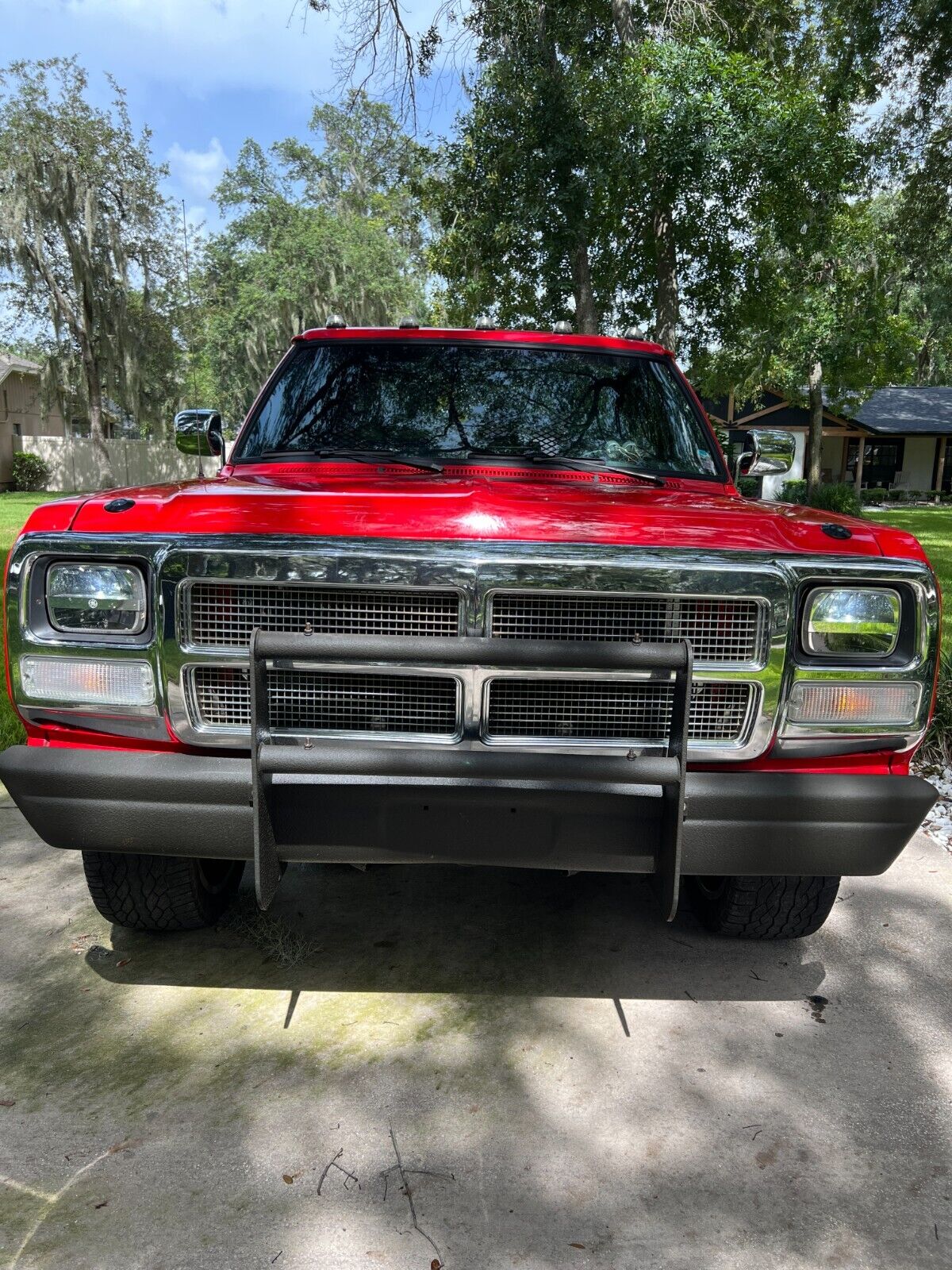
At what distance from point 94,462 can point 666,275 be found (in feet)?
87.1

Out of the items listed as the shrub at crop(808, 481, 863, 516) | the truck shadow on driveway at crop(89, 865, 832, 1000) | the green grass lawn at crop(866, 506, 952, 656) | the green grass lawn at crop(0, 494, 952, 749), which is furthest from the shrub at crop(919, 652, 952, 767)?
the shrub at crop(808, 481, 863, 516)

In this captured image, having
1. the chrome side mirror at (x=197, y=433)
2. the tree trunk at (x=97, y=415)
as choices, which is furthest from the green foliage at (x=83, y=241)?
the chrome side mirror at (x=197, y=433)

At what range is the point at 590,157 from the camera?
33.4 feet

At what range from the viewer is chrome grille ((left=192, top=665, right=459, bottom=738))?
7.37 ft

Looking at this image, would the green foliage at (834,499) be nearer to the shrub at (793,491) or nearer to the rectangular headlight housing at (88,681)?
the shrub at (793,491)

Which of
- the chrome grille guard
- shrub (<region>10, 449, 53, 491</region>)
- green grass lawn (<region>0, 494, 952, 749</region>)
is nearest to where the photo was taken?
the chrome grille guard

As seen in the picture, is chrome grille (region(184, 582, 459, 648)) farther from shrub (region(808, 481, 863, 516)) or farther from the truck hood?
shrub (region(808, 481, 863, 516))

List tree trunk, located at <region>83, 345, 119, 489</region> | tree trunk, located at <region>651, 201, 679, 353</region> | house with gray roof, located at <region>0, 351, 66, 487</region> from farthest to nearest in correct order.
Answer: house with gray roof, located at <region>0, 351, 66, 487</region> < tree trunk, located at <region>83, 345, 119, 489</region> < tree trunk, located at <region>651, 201, 679, 353</region>

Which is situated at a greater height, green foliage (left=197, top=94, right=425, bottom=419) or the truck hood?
green foliage (left=197, top=94, right=425, bottom=419)

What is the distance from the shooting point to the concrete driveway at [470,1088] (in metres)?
1.85

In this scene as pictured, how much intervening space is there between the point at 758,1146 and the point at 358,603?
154 cm

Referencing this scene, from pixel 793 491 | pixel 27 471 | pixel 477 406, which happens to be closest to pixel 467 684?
pixel 477 406

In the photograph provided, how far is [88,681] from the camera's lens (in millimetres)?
2262

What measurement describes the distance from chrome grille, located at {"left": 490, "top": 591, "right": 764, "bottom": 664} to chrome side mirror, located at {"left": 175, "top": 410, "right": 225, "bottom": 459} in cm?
217
